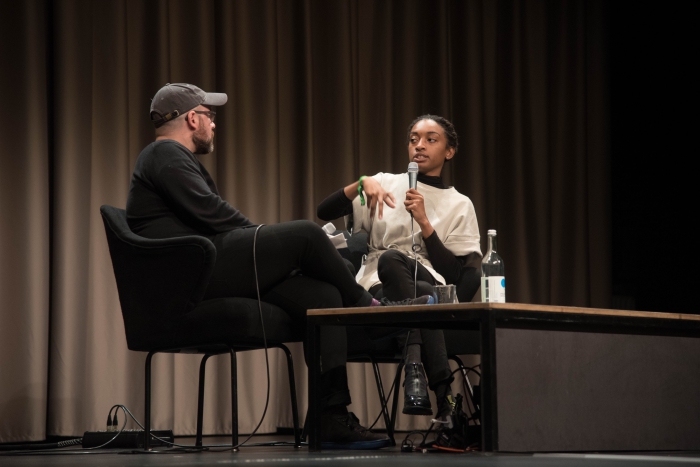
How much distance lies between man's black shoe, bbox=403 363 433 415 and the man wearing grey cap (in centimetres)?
15

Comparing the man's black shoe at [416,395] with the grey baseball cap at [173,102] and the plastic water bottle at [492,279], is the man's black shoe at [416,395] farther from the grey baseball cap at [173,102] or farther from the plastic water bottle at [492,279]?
the grey baseball cap at [173,102]

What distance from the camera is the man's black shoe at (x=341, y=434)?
2.58m

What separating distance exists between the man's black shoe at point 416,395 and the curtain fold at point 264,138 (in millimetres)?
1719

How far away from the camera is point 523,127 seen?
17.1ft

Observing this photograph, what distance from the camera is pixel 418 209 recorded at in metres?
3.21

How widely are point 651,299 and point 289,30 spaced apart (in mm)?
2491

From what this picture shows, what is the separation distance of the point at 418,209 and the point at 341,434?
937mm

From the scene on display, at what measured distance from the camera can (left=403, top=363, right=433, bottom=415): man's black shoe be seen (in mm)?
2584

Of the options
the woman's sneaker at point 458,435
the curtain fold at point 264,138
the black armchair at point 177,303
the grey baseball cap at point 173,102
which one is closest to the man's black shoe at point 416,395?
the woman's sneaker at point 458,435

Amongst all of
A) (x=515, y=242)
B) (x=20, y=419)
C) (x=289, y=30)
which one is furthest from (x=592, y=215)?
(x=20, y=419)

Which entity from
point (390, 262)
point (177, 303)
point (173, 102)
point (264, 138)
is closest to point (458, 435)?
point (390, 262)

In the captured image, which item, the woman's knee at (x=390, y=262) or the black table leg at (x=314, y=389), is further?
the woman's knee at (x=390, y=262)

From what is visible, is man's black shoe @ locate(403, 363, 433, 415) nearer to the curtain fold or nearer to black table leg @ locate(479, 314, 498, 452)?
black table leg @ locate(479, 314, 498, 452)

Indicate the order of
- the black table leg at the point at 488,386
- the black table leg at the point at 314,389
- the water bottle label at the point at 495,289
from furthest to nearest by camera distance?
1. the water bottle label at the point at 495,289
2. the black table leg at the point at 314,389
3. the black table leg at the point at 488,386
